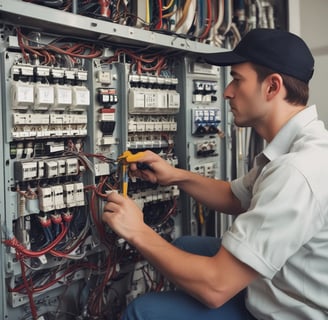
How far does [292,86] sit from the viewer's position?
129cm

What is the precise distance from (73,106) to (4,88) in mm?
259

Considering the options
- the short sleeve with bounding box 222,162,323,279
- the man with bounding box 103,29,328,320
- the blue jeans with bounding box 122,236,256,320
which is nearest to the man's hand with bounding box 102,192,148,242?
the man with bounding box 103,29,328,320

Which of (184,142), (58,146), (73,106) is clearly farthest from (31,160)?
(184,142)

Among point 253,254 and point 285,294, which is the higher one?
point 253,254

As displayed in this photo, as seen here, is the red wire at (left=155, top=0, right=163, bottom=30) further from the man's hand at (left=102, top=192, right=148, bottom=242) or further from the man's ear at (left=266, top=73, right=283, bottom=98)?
the man's hand at (left=102, top=192, right=148, bottom=242)

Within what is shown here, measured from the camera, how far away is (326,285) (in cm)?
115

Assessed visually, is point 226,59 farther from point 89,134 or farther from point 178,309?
point 178,309

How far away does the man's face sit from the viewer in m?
1.33

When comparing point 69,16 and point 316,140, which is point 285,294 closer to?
point 316,140

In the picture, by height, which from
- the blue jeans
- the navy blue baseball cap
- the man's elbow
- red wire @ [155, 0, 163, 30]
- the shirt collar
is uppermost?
red wire @ [155, 0, 163, 30]

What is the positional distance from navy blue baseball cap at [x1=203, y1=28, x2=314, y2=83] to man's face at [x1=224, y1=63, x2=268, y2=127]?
0.12 ft

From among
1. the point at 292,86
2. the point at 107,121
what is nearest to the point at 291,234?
the point at 292,86

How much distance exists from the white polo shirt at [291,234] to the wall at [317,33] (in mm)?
1615

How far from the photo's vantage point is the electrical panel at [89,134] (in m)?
1.43
